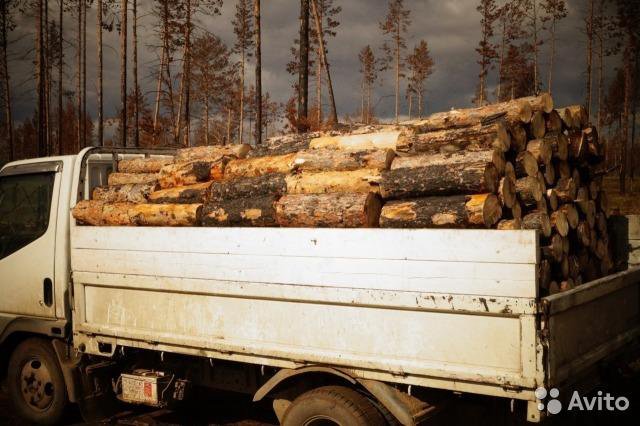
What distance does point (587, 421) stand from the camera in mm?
4637

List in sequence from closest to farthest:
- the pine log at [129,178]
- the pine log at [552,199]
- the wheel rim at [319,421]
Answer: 1. the wheel rim at [319,421]
2. the pine log at [552,199]
3. the pine log at [129,178]

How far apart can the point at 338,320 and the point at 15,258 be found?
405 cm

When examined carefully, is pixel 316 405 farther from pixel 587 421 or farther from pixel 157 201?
pixel 157 201

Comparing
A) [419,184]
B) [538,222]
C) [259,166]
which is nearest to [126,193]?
[259,166]

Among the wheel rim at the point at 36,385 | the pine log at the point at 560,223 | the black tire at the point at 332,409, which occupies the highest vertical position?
the pine log at the point at 560,223

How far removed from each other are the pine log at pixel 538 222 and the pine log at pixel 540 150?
1.96 ft

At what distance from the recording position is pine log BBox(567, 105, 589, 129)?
5789 mm

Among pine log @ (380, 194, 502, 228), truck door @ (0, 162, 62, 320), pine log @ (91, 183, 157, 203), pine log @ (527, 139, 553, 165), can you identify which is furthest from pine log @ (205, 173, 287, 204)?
pine log @ (527, 139, 553, 165)

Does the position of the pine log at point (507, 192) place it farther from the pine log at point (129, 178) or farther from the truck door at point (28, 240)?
the truck door at point (28, 240)

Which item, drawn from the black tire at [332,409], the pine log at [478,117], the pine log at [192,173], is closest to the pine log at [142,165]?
the pine log at [192,173]

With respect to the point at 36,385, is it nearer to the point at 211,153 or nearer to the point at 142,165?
the point at 142,165

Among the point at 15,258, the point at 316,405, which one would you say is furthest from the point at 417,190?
the point at 15,258

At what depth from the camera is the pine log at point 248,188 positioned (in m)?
5.27

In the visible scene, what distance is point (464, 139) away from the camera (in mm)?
5016
